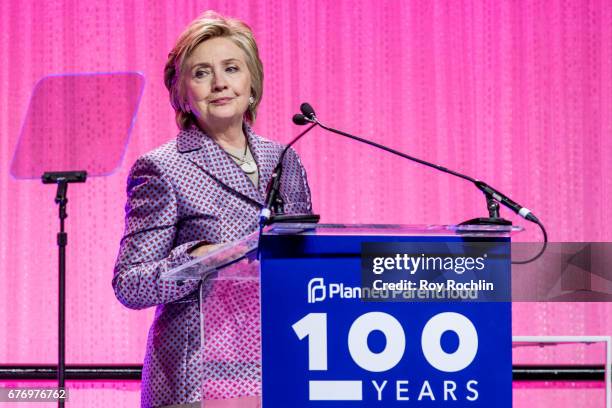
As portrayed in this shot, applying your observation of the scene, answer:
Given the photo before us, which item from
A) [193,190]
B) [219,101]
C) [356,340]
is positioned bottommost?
[356,340]

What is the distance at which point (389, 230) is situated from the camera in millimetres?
1281

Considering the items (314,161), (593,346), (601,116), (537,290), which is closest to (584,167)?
(601,116)

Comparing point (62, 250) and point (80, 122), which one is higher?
point (80, 122)

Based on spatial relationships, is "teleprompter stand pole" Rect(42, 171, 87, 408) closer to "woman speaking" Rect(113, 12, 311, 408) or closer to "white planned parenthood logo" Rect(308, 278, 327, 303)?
"woman speaking" Rect(113, 12, 311, 408)

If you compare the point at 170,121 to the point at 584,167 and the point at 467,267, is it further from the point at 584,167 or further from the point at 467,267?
the point at 467,267

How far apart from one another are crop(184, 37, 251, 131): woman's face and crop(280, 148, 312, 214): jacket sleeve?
17 cm

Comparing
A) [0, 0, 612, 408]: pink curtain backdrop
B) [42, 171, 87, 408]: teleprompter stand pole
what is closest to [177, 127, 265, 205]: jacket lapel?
[42, 171, 87, 408]: teleprompter stand pole

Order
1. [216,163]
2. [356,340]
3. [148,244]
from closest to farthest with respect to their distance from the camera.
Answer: [356,340] < [148,244] < [216,163]

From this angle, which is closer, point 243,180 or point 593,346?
point 243,180

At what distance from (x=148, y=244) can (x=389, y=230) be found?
0.72 metres

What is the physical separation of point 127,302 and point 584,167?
223cm

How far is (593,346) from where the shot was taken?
11.3ft

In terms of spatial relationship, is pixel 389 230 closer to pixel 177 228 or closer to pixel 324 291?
pixel 324 291

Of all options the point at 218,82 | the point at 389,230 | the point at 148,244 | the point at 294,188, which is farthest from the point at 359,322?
the point at 218,82
